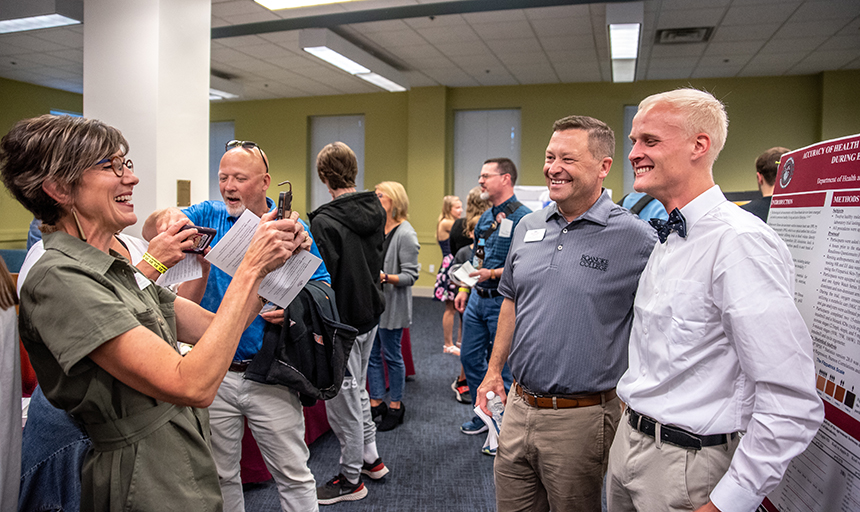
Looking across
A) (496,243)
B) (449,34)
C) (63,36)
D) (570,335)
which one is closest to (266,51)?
(63,36)

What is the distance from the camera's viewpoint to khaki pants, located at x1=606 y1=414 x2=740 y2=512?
117cm

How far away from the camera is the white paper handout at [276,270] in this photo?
1468 mm

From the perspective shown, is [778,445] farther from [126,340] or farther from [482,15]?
[482,15]

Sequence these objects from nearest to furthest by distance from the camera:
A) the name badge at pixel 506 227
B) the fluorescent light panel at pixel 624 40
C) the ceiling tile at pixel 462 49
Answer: the name badge at pixel 506 227, the fluorescent light panel at pixel 624 40, the ceiling tile at pixel 462 49

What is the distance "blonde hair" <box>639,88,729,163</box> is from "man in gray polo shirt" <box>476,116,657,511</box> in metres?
0.47

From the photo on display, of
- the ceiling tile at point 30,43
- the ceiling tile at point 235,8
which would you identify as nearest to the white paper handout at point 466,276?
the ceiling tile at point 235,8

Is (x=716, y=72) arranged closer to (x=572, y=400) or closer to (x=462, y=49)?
(x=462, y=49)

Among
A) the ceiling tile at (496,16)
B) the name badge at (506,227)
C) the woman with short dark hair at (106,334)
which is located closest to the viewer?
the woman with short dark hair at (106,334)

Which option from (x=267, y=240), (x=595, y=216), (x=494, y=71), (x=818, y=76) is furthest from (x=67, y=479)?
(x=818, y=76)

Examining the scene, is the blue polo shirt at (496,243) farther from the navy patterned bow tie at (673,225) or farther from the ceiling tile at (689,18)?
the ceiling tile at (689,18)

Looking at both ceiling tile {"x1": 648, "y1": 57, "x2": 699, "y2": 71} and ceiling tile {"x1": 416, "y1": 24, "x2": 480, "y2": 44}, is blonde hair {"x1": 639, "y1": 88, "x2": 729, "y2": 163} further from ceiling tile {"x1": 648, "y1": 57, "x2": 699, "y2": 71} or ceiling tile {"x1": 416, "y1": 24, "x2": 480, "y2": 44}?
ceiling tile {"x1": 648, "y1": 57, "x2": 699, "y2": 71}

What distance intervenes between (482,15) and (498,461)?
5.29 metres

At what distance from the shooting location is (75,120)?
1085mm

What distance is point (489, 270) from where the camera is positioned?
10.4 feet
